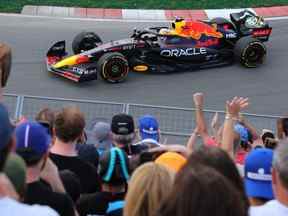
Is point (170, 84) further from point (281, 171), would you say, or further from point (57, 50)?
point (281, 171)

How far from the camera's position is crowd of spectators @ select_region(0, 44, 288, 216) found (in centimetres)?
292

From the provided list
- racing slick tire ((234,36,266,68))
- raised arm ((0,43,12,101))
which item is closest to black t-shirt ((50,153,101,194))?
raised arm ((0,43,12,101))

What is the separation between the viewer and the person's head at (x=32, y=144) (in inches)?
154

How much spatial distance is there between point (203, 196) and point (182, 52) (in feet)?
37.0

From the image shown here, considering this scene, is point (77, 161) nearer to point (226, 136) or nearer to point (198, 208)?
point (226, 136)

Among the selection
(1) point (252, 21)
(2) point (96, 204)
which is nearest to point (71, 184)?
(2) point (96, 204)

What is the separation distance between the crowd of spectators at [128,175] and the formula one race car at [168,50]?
7122 millimetres

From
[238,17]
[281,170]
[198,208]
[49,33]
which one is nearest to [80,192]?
[281,170]

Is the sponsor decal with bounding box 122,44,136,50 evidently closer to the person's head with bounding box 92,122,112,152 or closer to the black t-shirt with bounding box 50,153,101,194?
the person's head with bounding box 92,122,112,152

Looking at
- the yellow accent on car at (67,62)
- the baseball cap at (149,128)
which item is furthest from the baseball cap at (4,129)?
the yellow accent on car at (67,62)

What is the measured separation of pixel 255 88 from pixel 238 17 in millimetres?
2052

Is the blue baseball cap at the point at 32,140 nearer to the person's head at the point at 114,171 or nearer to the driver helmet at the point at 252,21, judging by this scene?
the person's head at the point at 114,171

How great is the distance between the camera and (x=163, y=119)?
31.5ft

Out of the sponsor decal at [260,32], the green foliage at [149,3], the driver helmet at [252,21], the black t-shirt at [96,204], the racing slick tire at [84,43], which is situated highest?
the green foliage at [149,3]
